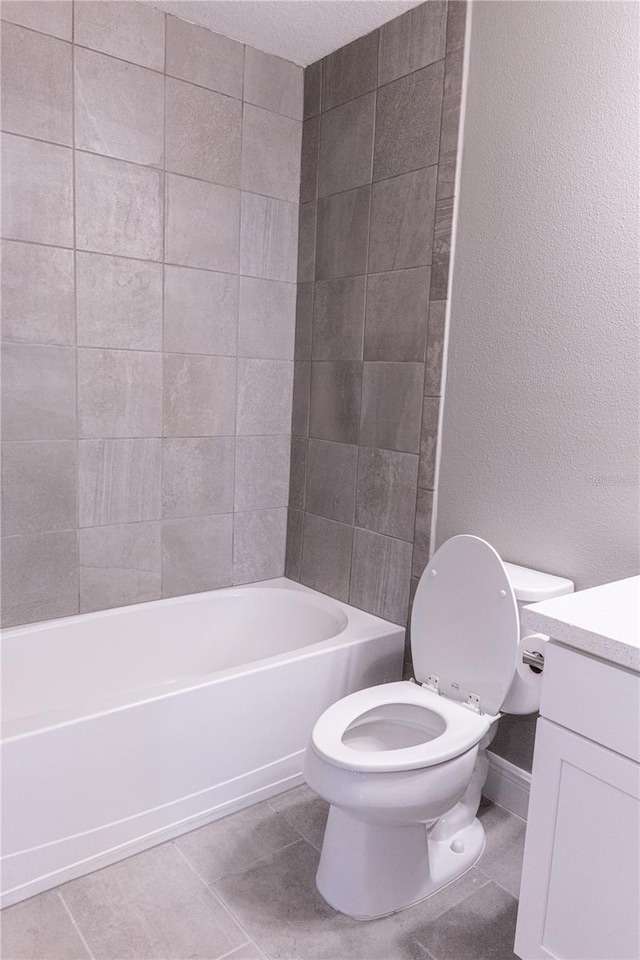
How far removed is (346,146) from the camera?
98.5 inches

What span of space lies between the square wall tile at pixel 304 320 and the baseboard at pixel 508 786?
1.61 m

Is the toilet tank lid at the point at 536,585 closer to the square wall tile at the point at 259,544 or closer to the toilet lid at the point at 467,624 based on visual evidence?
the toilet lid at the point at 467,624

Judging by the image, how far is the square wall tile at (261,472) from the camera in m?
2.73

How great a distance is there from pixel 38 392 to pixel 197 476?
0.65m

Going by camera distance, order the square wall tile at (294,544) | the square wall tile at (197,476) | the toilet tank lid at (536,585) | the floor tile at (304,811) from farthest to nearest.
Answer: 1. the square wall tile at (294,544)
2. the square wall tile at (197,476)
3. the floor tile at (304,811)
4. the toilet tank lid at (536,585)

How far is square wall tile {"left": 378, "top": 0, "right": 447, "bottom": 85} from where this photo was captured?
2.15 meters

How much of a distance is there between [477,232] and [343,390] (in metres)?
0.75

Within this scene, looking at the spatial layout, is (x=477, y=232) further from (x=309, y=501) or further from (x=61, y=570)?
(x=61, y=570)

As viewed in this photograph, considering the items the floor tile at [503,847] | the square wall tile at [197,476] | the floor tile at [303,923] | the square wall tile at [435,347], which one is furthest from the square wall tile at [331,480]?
the floor tile at [303,923]

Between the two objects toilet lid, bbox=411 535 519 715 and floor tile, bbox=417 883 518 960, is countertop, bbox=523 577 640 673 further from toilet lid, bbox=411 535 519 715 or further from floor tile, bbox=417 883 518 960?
floor tile, bbox=417 883 518 960

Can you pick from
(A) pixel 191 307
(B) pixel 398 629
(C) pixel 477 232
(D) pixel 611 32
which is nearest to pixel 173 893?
(B) pixel 398 629

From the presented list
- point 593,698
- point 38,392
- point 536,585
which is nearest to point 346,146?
point 38,392

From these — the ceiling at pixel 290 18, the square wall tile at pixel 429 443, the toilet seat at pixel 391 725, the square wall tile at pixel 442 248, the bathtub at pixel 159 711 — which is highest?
the ceiling at pixel 290 18

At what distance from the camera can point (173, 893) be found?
1716mm
